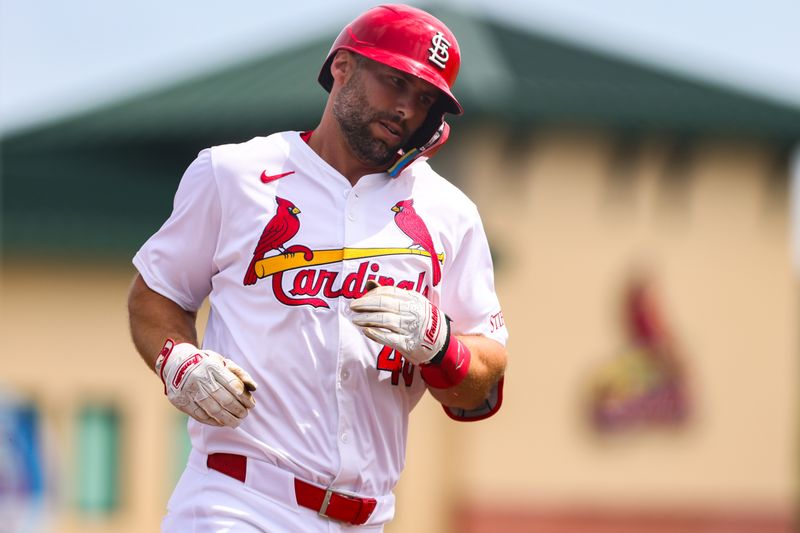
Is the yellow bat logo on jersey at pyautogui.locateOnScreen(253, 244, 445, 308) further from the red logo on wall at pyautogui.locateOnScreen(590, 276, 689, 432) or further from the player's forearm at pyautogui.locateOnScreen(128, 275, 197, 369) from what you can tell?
the red logo on wall at pyautogui.locateOnScreen(590, 276, 689, 432)

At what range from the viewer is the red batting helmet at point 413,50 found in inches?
218

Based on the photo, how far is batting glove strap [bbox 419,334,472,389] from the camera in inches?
211

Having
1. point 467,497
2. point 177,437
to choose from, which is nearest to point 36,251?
point 177,437

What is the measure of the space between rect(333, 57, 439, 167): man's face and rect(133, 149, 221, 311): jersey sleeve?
Result: 497 mm

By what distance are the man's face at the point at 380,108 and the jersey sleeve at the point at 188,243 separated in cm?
50

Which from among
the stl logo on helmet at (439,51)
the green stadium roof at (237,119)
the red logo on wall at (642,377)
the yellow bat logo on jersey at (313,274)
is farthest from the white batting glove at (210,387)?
the red logo on wall at (642,377)

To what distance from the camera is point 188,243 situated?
5.52 metres

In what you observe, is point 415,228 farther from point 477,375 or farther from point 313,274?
point 477,375

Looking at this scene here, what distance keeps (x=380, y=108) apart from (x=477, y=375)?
3.12ft

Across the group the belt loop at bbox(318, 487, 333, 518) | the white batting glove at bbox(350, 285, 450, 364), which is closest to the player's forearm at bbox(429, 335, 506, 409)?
the white batting glove at bbox(350, 285, 450, 364)

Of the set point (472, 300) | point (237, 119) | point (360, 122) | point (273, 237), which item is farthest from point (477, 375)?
point (237, 119)

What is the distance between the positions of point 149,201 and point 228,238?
60.9 feet

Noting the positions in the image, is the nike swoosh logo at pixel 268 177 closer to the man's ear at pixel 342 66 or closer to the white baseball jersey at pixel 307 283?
the white baseball jersey at pixel 307 283

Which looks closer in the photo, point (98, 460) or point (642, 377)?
point (98, 460)
